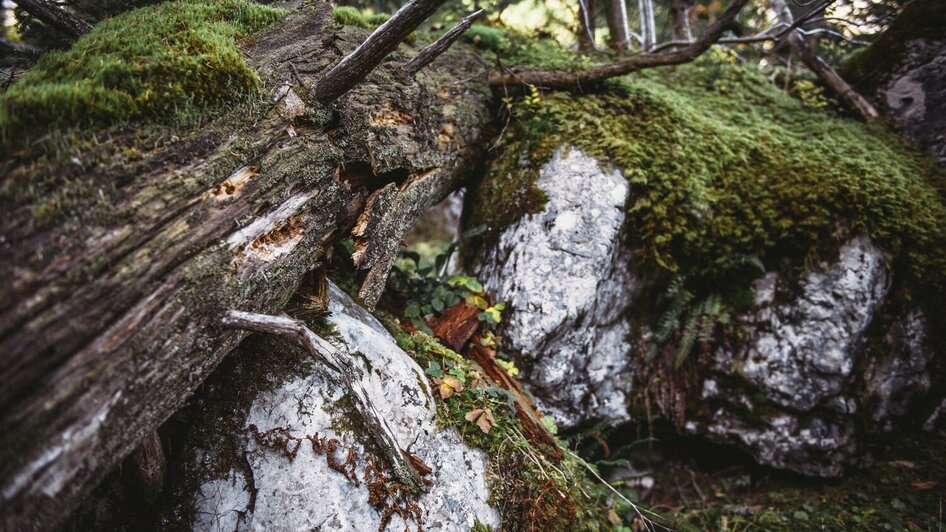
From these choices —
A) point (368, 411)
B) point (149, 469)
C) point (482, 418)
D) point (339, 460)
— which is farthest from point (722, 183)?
point (149, 469)

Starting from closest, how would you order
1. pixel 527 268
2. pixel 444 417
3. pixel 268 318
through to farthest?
pixel 268 318
pixel 444 417
pixel 527 268

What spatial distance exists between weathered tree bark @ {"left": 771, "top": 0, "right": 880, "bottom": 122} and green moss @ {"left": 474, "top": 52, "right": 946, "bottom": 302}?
2.16 ft

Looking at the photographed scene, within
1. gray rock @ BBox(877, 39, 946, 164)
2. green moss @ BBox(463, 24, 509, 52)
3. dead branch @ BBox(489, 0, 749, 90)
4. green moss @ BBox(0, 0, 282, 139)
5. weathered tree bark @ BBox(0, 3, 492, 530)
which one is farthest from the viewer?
green moss @ BBox(463, 24, 509, 52)

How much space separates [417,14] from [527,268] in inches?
91.7

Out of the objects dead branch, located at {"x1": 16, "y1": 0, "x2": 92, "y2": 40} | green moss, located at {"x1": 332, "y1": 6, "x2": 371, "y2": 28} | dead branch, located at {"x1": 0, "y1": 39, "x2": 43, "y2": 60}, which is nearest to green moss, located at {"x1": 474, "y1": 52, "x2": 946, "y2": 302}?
green moss, located at {"x1": 332, "y1": 6, "x2": 371, "y2": 28}

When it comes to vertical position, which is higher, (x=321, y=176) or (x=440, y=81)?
(x=440, y=81)

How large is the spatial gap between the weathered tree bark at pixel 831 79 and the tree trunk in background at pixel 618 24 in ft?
7.23

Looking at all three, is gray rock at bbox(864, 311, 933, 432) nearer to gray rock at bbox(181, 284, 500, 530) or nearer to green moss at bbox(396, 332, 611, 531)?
green moss at bbox(396, 332, 611, 531)

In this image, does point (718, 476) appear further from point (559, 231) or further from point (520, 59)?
point (520, 59)

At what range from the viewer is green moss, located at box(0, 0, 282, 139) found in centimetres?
193

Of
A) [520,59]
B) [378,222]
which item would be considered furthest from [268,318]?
[520,59]

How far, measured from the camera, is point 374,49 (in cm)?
243

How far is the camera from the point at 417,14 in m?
2.34

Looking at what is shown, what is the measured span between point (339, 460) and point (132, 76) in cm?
244
